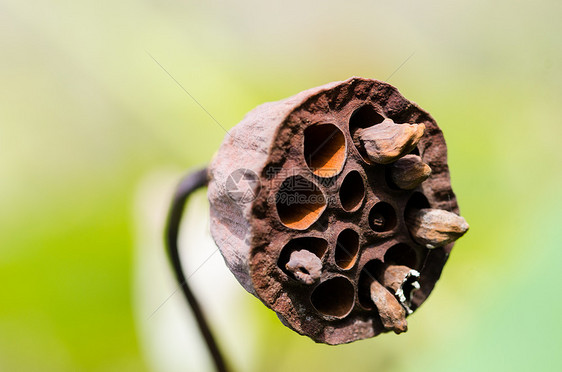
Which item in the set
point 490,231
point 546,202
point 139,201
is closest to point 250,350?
point 139,201

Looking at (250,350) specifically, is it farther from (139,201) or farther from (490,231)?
(490,231)

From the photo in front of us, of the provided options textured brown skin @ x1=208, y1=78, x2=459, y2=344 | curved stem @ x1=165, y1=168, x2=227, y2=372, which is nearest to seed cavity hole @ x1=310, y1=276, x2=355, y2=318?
textured brown skin @ x1=208, y1=78, x2=459, y2=344

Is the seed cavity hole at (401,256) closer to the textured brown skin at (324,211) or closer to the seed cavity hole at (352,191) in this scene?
the textured brown skin at (324,211)

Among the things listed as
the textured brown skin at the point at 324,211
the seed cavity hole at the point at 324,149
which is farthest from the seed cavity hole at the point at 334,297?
the seed cavity hole at the point at 324,149

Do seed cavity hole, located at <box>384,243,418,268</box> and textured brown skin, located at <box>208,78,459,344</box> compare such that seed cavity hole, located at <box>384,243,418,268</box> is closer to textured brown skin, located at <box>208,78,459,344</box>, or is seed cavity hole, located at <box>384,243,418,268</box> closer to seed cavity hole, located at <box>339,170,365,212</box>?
textured brown skin, located at <box>208,78,459,344</box>

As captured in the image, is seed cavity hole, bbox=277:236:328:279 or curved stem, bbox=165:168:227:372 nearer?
seed cavity hole, bbox=277:236:328:279

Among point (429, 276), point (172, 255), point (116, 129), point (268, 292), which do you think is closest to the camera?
point (268, 292)

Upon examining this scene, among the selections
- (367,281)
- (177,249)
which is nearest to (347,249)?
(367,281)
